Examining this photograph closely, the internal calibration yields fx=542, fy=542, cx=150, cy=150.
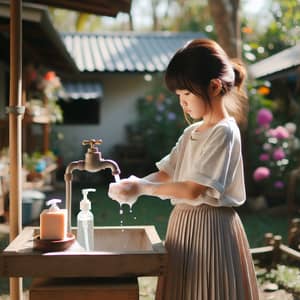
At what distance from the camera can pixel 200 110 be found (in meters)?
2.09

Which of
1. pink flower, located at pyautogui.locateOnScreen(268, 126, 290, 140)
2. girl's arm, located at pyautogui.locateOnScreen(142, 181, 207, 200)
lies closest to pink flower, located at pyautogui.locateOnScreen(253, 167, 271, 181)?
pink flower, located at pyautogui.locateOnScreen(268, 126, 290, 140)

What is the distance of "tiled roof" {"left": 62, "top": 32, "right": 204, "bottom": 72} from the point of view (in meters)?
11.5

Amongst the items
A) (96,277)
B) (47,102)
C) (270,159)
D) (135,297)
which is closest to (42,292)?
(96,277)

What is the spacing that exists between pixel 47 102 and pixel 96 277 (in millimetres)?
6892

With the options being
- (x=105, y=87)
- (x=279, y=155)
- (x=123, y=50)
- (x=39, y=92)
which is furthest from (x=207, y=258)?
(x=123, y=50)

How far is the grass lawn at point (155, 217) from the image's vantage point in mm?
6117

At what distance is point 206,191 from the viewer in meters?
2.01

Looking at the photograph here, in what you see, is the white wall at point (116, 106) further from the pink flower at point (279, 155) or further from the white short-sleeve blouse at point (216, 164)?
the white short-sleeve blouse at point (216, 164)

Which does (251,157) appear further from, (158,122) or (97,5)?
(97,5)

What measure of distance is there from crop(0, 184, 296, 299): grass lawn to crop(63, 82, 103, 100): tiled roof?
10.2ft

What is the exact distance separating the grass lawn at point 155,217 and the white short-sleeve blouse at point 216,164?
341cm

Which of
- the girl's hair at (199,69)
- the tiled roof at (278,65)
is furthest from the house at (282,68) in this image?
the girl's hair at (199,69)

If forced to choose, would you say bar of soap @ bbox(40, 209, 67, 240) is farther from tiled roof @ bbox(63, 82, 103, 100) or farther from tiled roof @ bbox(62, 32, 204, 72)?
tiled roof @ bbox(63, 82, 103, 100)

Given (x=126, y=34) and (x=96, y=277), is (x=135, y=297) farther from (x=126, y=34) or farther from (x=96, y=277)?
(x=126, y=34)
